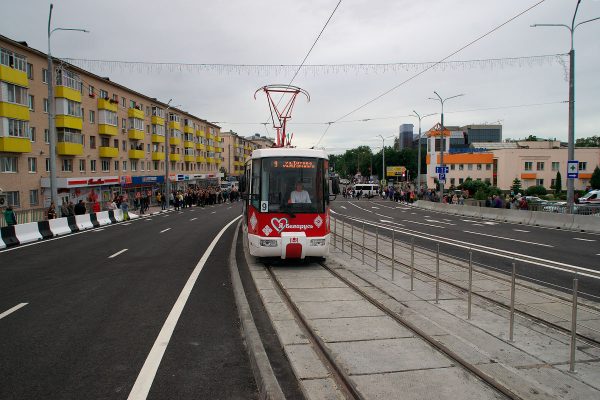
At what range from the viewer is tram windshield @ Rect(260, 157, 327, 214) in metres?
11.4

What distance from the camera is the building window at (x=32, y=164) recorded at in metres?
37.3

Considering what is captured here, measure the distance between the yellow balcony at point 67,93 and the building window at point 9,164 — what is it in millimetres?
9138

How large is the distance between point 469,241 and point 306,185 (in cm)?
906

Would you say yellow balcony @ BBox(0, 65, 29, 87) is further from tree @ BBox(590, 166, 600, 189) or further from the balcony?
tree @ BBox(590, 166, 600, 189)

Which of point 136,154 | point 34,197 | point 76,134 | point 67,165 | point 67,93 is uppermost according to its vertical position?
point 67,93

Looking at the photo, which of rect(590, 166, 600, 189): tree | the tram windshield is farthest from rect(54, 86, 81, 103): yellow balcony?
rect(590, 166, 600, 189): tree

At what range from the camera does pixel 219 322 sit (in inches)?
280

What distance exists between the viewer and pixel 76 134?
4475 cm

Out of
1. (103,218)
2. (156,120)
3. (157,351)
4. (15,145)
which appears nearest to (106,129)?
(15,145)

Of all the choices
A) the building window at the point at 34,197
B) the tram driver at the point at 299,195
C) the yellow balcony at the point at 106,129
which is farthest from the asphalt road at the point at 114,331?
the yellow balcony at the point at 106,129

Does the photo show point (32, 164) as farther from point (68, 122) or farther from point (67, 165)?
point (68, 122)

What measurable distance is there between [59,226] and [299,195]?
15433 mm

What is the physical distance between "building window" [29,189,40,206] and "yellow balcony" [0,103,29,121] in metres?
5.89

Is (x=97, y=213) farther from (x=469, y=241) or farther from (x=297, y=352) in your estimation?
(x=297, y=352)
